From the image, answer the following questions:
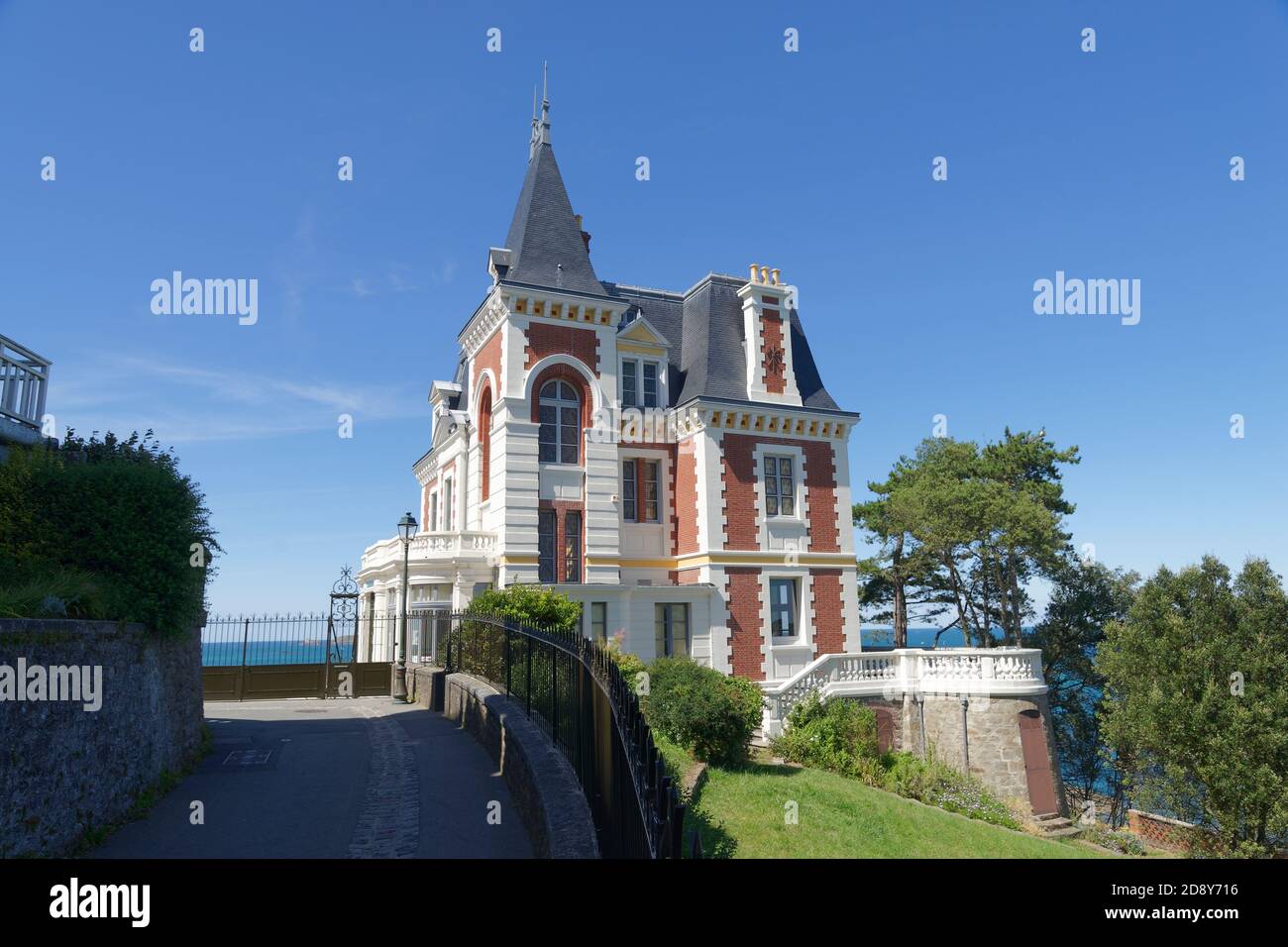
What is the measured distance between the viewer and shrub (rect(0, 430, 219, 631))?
388 inches

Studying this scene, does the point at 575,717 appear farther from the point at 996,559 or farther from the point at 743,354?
the point at 996,559

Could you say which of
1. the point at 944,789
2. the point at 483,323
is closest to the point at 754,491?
the point at 944,789

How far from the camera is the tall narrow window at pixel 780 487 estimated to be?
28.6 metres

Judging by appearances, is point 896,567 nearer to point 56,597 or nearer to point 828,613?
point 828,613

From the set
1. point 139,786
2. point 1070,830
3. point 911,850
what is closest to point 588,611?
point 911,850

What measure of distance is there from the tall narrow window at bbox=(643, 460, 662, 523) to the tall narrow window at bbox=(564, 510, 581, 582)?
2.97m

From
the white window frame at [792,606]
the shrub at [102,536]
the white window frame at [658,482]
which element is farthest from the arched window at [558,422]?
the shrub at [102,536]

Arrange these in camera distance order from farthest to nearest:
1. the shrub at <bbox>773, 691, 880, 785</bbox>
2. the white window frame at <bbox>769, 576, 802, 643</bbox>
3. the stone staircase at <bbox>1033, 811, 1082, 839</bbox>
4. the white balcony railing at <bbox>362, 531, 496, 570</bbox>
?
1. the white window frame at <bbox>769, 576, 802, 643</bbox>
2. the white balcony railing at <bbox>362, 531, 496, 570</bbox>
3. the stone staircase at <bbox>1033, 811, 1082, 839</bbox>
4. the shrub at <bbox>773, 691, 880, 785</bbox>

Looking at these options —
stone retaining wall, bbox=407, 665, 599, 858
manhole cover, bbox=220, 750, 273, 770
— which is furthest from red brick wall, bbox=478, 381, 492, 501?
manhole cover, bbox=220, 750, 273, 770

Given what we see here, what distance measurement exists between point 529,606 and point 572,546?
20.9ft

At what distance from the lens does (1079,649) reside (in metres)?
35.0

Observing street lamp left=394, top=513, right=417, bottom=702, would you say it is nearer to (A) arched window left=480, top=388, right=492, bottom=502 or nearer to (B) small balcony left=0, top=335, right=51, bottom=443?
(A) arched window left=480, top=388, right=492, bottom=502

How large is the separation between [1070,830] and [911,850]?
9.75 meters
